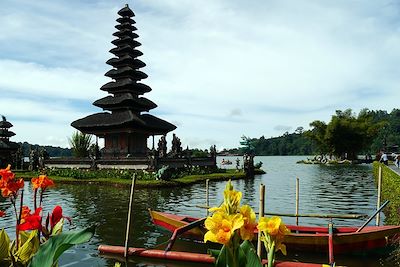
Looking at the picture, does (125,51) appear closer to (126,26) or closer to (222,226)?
(126,26)

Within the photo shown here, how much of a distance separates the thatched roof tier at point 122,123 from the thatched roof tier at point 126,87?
2710mm

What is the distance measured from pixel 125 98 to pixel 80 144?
9.86 metres

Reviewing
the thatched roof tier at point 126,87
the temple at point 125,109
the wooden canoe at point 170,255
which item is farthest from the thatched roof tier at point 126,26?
the wooden canoe at point 170,255

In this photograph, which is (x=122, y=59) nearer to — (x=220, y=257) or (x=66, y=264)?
(x=66, y=264)

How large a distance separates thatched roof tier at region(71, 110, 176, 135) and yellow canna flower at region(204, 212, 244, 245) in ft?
118

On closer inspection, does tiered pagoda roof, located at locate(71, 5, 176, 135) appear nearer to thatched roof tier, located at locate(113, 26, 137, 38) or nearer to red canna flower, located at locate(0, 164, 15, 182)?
thatched roof tier, located at locate(113, 26, 137, 38)

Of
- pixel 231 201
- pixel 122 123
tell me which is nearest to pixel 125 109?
pixel 122 123

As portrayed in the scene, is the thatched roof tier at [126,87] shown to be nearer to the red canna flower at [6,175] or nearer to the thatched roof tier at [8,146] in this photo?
the thatched roof tier at [8,146]

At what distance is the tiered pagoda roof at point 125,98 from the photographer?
39.4 metres

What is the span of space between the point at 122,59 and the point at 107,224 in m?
29.9

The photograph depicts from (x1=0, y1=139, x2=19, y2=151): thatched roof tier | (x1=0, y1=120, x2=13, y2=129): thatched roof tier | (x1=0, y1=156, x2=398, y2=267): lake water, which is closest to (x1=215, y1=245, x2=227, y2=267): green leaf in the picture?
(x1=0, y1=156, x2=398, y2=267): lake water

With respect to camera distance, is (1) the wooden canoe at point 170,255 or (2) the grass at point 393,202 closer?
(1) the wooden canoe at point 170,255

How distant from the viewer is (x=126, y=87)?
138ft

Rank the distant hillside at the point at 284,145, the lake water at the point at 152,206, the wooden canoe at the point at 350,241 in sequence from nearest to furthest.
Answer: the wooden canoe at the point at 350,241
the lake water at the point at 152,206
the distant hillside at the point at 284,145
